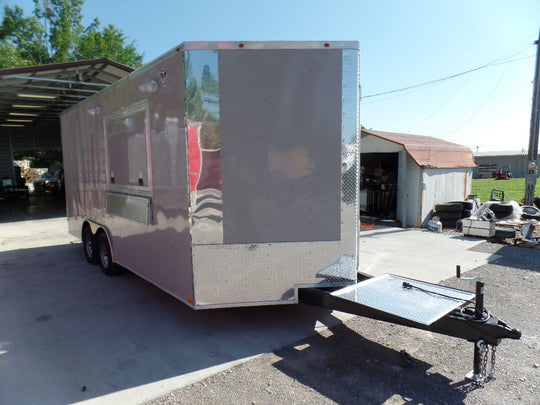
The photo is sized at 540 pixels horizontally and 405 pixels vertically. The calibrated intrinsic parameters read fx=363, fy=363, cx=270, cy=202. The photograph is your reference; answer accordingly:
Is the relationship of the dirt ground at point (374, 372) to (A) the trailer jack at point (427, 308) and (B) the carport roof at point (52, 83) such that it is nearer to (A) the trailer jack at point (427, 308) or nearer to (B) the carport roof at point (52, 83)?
(A) the trailer jack at point (427, 308)

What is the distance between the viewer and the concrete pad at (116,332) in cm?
321

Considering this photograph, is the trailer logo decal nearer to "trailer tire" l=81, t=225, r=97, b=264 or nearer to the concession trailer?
the concession trailer

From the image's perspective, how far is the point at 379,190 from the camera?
13.1 metres

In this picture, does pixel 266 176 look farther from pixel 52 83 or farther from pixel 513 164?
pixel 513 164

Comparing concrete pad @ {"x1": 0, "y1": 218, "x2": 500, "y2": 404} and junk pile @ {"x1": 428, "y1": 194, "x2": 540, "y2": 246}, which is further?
junk pile @ {"x1": 428, "y1": 194, "x2": 540, "y2": 246}

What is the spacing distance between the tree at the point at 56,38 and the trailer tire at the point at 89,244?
2939 cm

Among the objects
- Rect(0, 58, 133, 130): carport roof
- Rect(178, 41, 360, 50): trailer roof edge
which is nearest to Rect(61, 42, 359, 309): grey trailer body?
Rect(178, 41, 360, 50): trailer roof edge

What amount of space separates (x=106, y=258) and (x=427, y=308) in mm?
5327

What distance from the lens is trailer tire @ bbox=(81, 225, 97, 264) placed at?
22.9 ft

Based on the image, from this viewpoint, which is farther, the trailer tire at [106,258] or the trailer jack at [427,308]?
the trailer tire at [106,258]

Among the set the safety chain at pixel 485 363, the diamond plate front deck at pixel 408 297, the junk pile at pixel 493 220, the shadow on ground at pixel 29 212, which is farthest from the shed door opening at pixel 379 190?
the shadow on ground at pixel 29 212

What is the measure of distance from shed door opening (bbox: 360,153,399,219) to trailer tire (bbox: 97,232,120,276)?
356 inches

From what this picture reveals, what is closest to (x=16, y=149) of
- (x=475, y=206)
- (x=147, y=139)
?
(x=147, y=139)

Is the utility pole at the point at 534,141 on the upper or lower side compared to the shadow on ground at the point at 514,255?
upper
